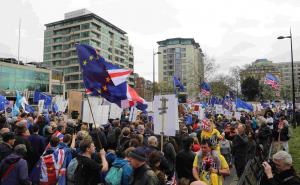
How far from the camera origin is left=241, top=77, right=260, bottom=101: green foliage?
75.3 m

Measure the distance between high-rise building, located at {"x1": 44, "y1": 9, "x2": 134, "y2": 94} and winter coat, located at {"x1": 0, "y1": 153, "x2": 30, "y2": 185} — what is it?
95621mm

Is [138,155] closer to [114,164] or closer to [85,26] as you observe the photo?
[114,164]

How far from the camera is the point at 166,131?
827 centimetres

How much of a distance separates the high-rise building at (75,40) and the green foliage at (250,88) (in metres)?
45.9

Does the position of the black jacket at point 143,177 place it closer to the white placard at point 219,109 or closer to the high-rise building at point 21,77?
the white placard at point 219,109

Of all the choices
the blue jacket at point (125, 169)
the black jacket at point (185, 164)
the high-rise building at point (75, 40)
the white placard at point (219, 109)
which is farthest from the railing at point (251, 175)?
the high-rise building at point (75, 40)

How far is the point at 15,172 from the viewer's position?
19.3 ft

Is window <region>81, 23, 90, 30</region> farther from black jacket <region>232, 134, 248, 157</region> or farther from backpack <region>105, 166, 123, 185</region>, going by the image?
backpack <region>105, 166, 123, 185</region>

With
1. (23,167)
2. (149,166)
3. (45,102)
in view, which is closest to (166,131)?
(149,166)

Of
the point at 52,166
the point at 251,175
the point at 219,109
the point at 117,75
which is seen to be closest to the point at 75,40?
the point at 219,109

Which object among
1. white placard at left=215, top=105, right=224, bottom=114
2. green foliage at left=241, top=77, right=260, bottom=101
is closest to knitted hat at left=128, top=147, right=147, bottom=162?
white placard at left=215, top=105, right=224, bottom=114

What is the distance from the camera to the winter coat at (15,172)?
585cm

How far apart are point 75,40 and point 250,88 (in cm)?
5244

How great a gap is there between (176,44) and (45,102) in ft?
414
